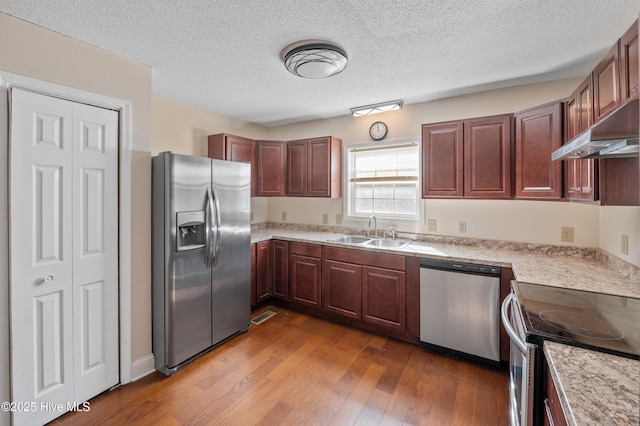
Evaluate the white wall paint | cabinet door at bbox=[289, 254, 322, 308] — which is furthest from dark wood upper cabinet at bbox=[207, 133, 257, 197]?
the white wall paint

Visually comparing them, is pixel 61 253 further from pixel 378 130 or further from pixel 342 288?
pixel 378 130

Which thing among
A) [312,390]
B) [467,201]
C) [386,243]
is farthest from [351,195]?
[312,390]

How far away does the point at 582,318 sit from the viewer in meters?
1.25

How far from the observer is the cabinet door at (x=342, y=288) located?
2.94 metres

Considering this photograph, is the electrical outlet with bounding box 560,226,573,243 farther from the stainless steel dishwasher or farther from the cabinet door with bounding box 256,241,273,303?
the cabinet door with bounding box 256,241,273,303

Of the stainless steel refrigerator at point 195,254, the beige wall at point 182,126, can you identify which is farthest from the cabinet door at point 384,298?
the beige wall at point 182,126

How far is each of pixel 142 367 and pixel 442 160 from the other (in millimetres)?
3144

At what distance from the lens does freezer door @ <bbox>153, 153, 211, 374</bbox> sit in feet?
7.30

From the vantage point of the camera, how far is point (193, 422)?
69.4 inches

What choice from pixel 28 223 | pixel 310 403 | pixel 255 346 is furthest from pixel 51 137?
pixel 310 403

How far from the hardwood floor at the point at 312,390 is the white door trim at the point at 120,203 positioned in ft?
1.30

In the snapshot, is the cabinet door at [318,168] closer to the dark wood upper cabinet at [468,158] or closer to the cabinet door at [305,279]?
the cabinet door at [305,279]

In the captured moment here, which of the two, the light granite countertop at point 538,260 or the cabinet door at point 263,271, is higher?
the light granite countertop at point 538,260

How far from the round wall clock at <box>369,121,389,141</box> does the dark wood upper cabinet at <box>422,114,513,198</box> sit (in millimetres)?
649
